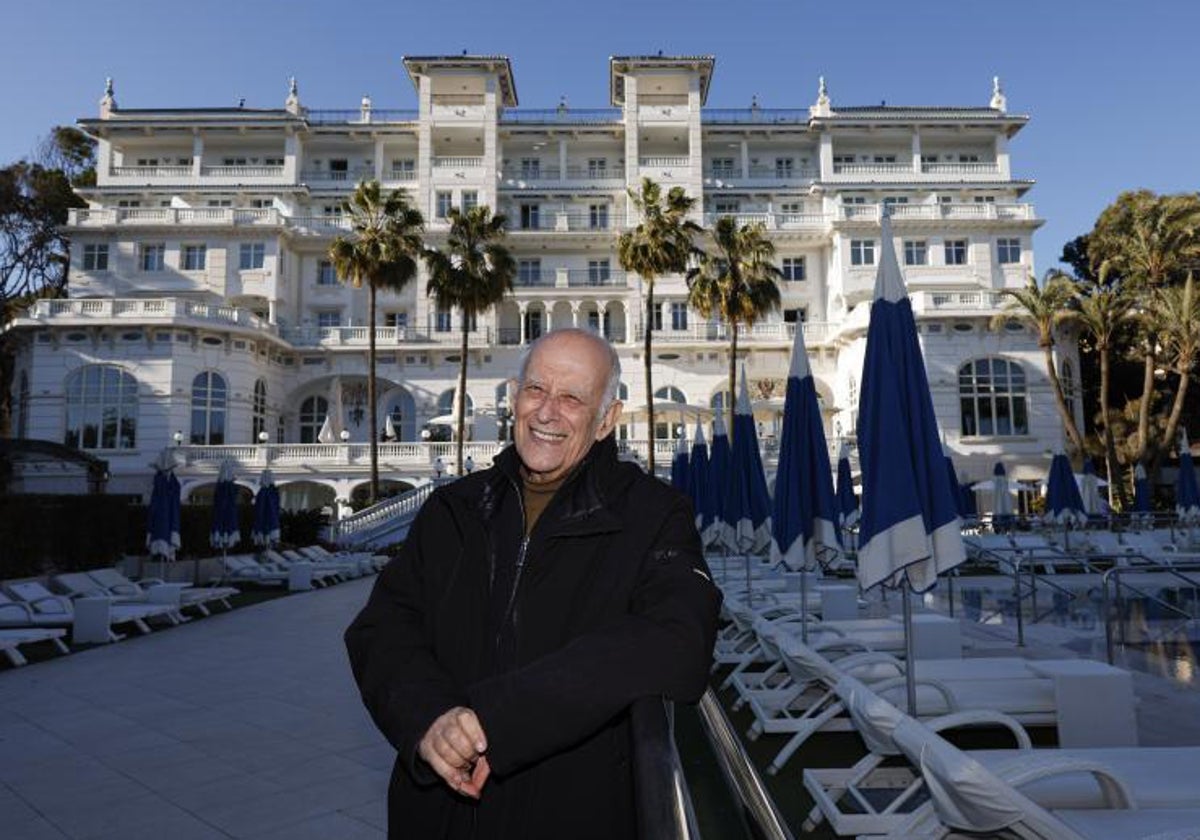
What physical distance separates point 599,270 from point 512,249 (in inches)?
193

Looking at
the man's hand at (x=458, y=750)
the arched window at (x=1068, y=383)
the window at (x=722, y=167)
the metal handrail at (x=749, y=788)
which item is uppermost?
the window at (x=722, y=167)

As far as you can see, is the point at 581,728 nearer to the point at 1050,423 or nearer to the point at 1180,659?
the point at 1180,659

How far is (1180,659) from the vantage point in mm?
9242

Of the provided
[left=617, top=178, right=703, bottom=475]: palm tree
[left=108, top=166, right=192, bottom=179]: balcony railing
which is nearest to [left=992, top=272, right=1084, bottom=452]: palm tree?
[left=617, top=178, right=703, bottom=475]: palm tree

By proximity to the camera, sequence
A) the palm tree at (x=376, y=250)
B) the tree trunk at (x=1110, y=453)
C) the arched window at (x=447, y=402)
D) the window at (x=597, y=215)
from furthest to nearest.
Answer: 1. the window at (x=597, y=215)
2. the arched window at (x=447, y=402)
3. the tree trunk at (x=1110, y=453)
4. the palm tree at (x=376, y=250)

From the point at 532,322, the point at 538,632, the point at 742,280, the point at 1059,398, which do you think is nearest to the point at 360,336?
the point at 532,322

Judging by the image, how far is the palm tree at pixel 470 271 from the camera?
108 ft

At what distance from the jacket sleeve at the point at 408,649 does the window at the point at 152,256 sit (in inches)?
1858

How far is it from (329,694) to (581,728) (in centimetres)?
789

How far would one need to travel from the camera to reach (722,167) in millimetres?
49375

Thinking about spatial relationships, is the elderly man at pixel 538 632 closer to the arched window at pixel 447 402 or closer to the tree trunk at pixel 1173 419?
the tree trunk at pixel 1173 419

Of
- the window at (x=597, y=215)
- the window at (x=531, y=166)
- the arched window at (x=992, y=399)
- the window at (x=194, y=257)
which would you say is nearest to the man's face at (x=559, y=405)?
the arched window at (x=992, y=399)

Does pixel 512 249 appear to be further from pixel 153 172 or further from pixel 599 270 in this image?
pixel 153 172

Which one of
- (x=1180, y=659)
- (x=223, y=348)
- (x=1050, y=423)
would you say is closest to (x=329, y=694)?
(x=1180, y=659)
